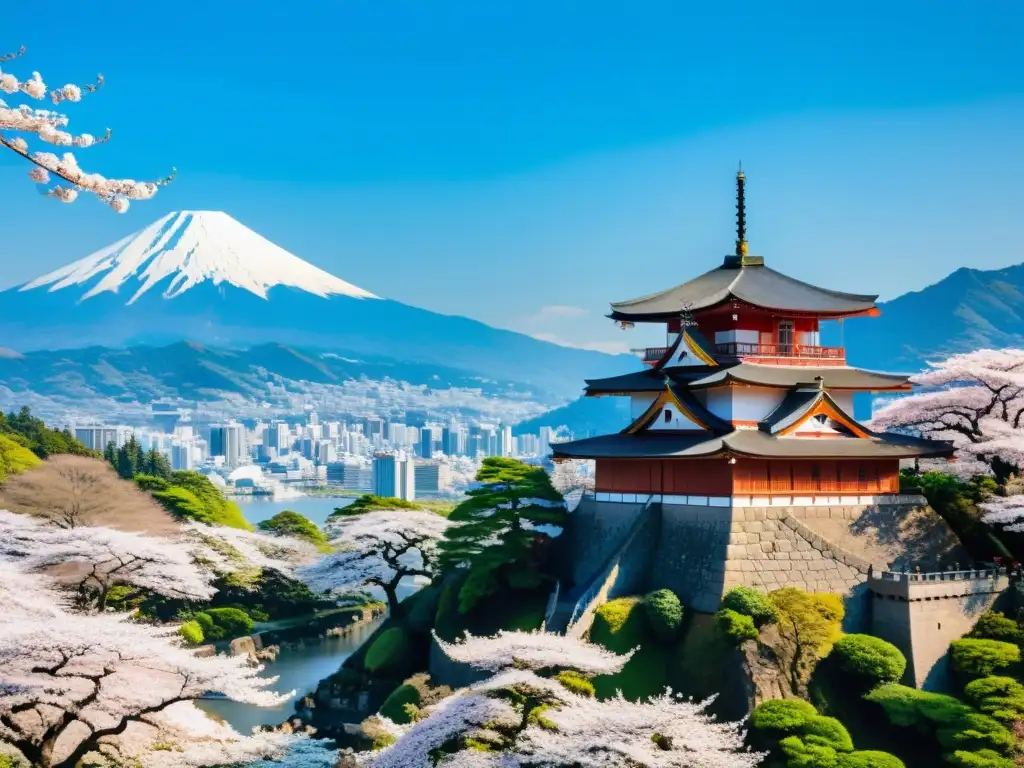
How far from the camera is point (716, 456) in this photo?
24.7 meters

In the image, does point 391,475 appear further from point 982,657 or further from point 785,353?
point 982,657

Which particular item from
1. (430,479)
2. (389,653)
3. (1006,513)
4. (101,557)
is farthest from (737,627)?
(430,479)

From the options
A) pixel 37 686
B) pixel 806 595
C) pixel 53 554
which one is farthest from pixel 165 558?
pixel 806 595

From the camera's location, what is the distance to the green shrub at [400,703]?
27.0m

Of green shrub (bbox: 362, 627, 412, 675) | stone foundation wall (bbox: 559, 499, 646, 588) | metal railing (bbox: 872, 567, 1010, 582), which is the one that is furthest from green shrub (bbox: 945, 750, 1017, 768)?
green shrub (bbox: 362, 627, 412, 675)

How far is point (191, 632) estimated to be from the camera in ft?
116

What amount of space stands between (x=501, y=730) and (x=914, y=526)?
12.9 metres

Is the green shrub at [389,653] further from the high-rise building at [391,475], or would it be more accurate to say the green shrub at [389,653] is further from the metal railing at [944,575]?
the high-rise building at [391,475]

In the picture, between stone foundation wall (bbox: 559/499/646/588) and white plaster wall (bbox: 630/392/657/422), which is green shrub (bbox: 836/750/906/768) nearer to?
stone foundation wall (bbox: 559/499/646/588)

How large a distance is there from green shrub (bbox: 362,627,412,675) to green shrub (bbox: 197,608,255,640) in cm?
828

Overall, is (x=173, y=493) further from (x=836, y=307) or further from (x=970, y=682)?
(x=970, y=682)

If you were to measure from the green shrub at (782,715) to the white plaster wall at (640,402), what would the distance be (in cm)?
901

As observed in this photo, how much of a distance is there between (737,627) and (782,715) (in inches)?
81.6

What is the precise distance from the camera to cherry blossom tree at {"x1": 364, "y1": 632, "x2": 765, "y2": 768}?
1794 centimetres
